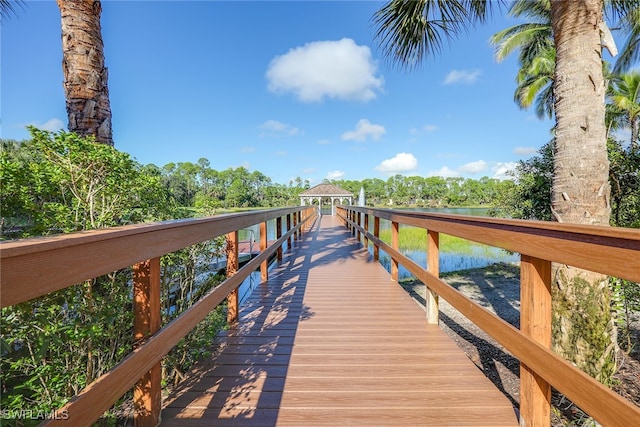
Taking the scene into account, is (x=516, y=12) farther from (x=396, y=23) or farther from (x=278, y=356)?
(x=278, y=356)

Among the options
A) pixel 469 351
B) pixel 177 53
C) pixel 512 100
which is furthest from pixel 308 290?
pixel 512 100

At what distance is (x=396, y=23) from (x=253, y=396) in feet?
17.0

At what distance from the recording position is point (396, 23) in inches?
179

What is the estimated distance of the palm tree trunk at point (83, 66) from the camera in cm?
274

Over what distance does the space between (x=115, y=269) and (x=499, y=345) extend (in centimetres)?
450

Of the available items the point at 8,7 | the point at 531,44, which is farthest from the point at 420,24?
the point at 531,44

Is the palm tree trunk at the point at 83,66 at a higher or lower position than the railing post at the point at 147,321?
higher

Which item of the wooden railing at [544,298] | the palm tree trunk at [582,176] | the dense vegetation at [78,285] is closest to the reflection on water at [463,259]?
the palm tree trunk at [582,176]

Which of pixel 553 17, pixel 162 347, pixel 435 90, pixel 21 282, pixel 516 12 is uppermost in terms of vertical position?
pixel 435 90

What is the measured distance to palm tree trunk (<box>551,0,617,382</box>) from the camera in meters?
2.51

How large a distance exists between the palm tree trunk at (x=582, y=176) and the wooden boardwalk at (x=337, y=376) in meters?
1.21

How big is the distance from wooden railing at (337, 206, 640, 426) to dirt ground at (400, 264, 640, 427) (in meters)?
0.59

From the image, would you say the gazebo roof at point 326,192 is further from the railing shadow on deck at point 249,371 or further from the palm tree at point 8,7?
the palm tree at point 8,7

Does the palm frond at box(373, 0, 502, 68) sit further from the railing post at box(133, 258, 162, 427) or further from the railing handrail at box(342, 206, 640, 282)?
the railing post at box(133, 258, 162, 427)
